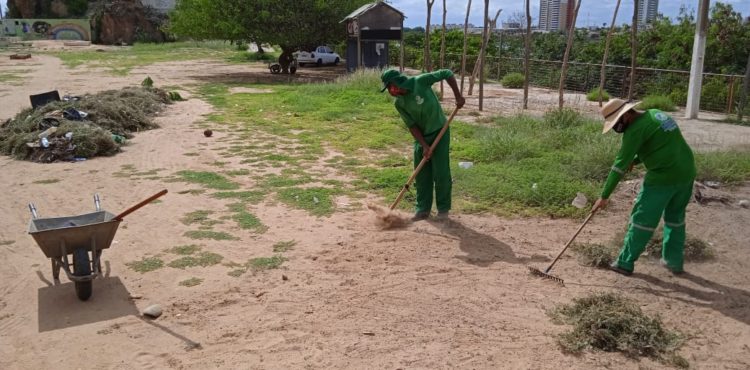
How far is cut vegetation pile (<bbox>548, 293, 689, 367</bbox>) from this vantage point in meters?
3.79

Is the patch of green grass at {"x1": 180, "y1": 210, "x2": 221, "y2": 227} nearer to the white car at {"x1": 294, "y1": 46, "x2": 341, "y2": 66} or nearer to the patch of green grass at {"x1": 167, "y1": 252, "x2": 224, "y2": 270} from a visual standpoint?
the patch of green grass at {"x1": 167, "y1": 252, "x2": 224, "y2": 270}

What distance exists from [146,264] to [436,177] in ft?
9.58

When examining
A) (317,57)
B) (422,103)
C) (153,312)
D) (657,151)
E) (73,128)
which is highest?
(317,57)

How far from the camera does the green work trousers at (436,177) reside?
6.16 m

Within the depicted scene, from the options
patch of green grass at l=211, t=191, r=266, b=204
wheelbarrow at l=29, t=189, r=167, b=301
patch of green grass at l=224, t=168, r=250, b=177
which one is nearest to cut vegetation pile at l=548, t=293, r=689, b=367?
wheelbarrow at l=29, t=189, r=167, b=301

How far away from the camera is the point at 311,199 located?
7.30 metres

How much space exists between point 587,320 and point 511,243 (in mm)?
1816

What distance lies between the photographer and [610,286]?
4.82m

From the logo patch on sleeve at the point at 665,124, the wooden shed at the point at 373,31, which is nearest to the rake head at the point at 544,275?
the logo patch on sleeve at the point at 665,124

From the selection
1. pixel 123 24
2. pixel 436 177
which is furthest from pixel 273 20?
pixel 123 24

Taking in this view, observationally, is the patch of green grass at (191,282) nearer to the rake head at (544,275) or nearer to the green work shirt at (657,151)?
the rake head at (544,275)

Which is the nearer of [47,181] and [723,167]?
[723,167]

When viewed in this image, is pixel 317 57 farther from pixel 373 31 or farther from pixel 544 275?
pixel 544 275

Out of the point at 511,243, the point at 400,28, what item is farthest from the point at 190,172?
A: the point at 400,28
